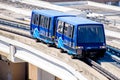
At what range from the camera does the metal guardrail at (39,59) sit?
62.3 ft

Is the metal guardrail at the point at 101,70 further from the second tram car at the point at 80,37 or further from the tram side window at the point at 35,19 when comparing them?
the tram side window at the point at 35,19

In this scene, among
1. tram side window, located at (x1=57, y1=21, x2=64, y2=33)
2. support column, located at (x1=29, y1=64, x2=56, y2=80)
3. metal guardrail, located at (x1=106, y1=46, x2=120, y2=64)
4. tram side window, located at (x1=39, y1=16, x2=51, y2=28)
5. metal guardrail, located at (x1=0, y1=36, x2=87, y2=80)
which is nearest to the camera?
metal guardrail, located at (x1=0, y1=36, x2=87, y2=80)

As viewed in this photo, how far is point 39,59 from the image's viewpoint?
23.2m

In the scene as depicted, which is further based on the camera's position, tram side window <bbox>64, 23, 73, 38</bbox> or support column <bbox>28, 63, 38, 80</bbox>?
support column <bbox>28, 63, 38, 80</bbox>

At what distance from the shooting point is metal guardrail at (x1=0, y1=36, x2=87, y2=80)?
18998 mm

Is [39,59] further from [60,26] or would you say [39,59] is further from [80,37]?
[80,37]

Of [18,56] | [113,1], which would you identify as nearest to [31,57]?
[18,56]

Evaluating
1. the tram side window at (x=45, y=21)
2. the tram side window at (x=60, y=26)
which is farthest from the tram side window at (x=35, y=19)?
the tram side window at (x=60, y=26)

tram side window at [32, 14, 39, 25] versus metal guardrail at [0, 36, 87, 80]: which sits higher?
tram side window at [32, 14, 39, 25]

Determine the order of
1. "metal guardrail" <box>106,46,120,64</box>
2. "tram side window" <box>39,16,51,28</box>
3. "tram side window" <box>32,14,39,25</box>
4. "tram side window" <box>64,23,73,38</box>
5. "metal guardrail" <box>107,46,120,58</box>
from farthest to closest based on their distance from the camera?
"tram side window" <box>32,14,39,25</box> < "tram side window" <box>39,16,51,28</box> < "metal guardrail" <box>107,46,120,58</box> < "metal guardrail" <box>106,46,120,64</box> < "tram side window" <box>64,23,73,38</box>

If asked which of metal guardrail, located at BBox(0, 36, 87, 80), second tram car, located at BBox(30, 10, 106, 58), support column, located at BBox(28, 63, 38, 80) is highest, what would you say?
second tram car, located at BBox(30, 10, 106, 58)

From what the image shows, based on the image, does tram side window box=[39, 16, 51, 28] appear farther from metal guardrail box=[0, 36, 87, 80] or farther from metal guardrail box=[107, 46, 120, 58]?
metal guardrail box=[107, 46, 120, 58]

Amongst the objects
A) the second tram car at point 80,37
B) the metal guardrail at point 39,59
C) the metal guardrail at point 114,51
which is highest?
the second tram car at point 80,37

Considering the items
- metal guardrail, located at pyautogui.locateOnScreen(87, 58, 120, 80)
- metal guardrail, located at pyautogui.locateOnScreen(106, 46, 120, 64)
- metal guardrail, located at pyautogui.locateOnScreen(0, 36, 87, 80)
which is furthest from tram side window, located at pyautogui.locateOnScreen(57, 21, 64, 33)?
metal guardrail, located at pyautogui.locateOnScreen(106, 46, 120, 64)
